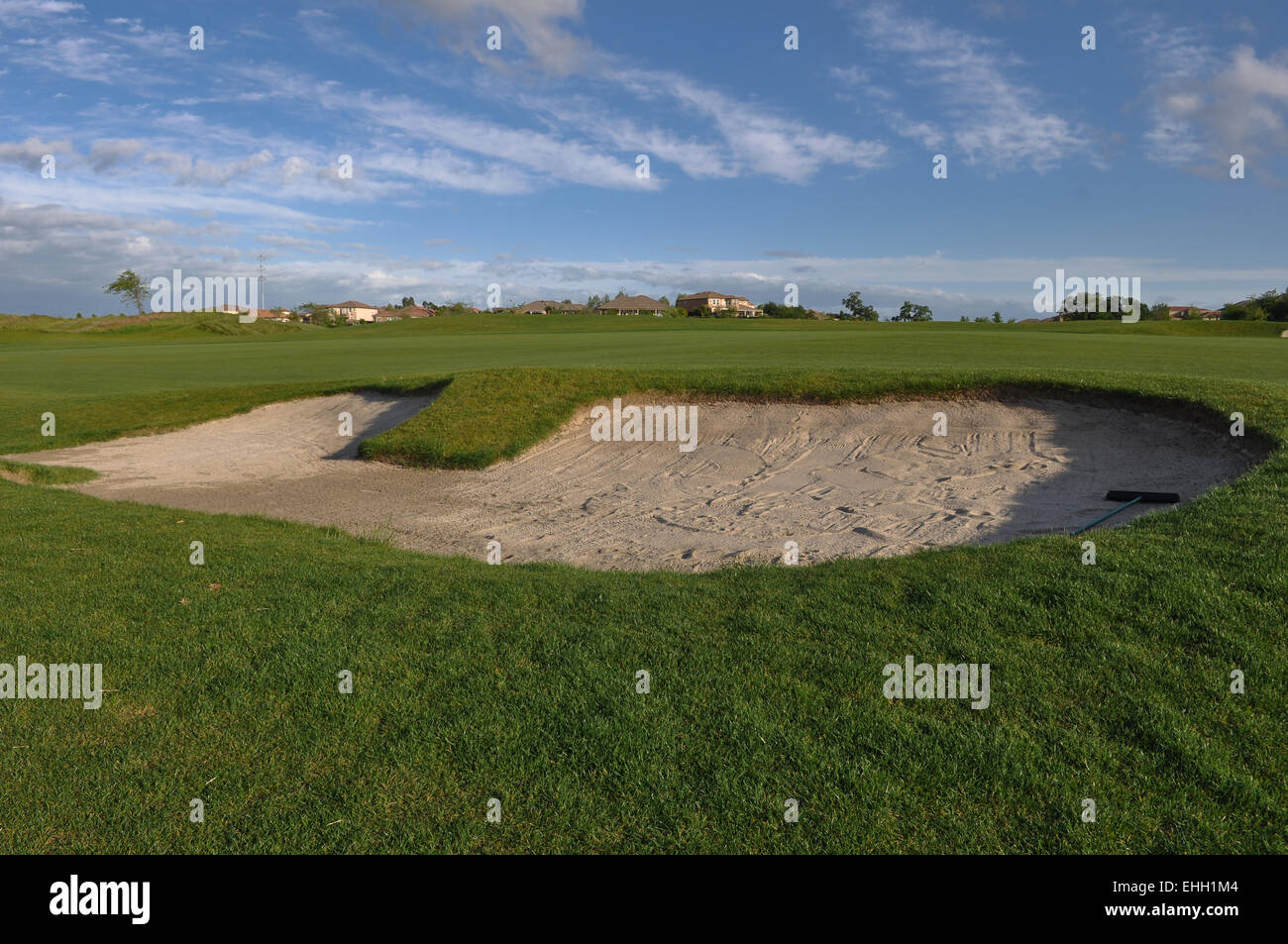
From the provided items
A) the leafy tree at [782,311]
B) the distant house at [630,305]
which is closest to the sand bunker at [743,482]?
the leafy tree at [782,311]

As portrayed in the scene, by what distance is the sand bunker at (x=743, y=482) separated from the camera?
9781 mm

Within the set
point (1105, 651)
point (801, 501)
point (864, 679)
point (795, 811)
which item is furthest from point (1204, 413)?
point (795, 811)

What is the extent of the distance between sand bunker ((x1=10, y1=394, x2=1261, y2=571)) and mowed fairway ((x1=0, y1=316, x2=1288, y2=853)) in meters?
1.66

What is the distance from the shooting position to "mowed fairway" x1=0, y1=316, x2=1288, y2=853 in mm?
3936

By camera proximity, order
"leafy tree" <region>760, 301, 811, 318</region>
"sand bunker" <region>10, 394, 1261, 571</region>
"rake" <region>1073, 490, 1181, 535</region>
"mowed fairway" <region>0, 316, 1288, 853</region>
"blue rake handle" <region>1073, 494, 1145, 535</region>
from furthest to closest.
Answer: "leafy tree" <region>760, 301, 811, 318</region> < "sand bunker" <region>10, 394, 1261, 571</region> < "rake" <region>1073, 490, 1181, 535</region> < "blue rake handle" <region>1073, 494, 1145, 535</region> < "mowed fairway" <region>0, 316, 1288, 853</region>

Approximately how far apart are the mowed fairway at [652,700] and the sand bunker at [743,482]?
5.46 ft

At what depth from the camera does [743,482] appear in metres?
12.7

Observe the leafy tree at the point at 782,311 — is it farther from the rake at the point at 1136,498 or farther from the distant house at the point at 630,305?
the rake at the point at 1136,498

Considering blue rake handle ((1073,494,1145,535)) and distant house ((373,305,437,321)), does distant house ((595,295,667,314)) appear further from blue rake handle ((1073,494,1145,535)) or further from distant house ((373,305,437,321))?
blue rake handle ((1073,494,1145,535))

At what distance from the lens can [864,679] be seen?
5.20 m

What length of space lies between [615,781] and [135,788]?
2.65m

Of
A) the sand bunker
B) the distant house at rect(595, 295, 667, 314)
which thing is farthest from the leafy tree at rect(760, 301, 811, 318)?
the sand bunker

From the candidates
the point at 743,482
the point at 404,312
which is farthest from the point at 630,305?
the point at 743,482

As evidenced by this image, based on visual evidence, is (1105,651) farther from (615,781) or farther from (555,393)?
(555,393)
